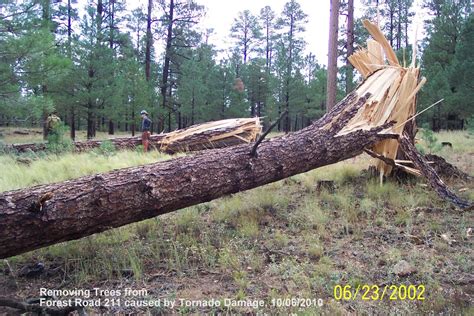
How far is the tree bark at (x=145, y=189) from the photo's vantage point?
2568 millimetres

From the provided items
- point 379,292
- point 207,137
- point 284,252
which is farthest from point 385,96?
point 207,137

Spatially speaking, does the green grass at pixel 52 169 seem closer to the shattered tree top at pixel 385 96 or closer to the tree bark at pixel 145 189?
the tree bark at pixel 145 189

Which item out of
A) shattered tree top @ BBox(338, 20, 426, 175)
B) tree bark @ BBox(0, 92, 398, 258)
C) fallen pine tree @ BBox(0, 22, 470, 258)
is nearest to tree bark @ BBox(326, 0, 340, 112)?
shattered tree top @ BBox(338, 20, 426, 175)

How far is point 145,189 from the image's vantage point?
311 cm

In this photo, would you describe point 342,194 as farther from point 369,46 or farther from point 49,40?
point 49,40

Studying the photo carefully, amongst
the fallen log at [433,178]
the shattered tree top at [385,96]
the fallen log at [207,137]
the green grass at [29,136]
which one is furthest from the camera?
the green grass at [29,136]

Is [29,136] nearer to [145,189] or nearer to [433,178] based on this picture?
[145,189]

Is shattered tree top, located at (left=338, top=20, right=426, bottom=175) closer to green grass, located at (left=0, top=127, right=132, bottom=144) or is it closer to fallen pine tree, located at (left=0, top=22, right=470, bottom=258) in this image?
fallen pine tree, located at (left=0, top=22, right=470, bottom=258)

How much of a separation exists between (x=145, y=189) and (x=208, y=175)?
69 centimetres

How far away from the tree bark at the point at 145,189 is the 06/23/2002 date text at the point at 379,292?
1.54m

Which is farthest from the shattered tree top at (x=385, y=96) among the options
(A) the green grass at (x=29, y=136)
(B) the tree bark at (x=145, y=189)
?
(A) the green grass at (x=29, y=136)

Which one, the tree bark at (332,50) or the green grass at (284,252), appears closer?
the green grass at (284,252)

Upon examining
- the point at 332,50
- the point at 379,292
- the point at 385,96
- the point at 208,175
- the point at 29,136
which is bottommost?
the point at 379,292

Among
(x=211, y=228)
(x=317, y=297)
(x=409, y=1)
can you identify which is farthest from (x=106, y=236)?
(x=409, y=1)
